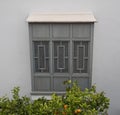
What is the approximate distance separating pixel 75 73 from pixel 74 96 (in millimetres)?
1538

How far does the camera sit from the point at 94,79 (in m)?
6.30

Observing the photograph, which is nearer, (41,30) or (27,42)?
(41,30)

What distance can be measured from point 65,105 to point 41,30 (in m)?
2.12

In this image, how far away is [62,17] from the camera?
18.5ft

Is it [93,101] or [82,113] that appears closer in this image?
[82,113]

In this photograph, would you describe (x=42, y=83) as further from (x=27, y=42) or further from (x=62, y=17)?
(x=62, y=17)

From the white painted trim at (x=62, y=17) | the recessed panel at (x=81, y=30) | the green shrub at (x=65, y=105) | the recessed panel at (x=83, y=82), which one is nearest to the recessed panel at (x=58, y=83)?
the recessed panel at (x=83, y=82)

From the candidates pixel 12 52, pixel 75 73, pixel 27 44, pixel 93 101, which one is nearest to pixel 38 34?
pixel 27 44

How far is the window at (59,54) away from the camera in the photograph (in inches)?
224

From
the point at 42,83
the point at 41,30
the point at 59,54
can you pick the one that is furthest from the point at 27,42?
the point at 42,83

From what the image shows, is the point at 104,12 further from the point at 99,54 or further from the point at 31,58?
the point at 31,58

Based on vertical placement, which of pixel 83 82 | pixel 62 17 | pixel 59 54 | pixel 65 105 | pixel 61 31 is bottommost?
pixel 65 105

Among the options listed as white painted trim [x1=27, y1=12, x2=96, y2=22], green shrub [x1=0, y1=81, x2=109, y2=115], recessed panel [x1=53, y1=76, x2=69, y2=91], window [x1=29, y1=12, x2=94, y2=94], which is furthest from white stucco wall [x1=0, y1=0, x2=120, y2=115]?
green shrub [x1=0, y1=81, x2=109, y2=115]

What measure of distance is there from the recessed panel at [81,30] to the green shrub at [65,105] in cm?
152
